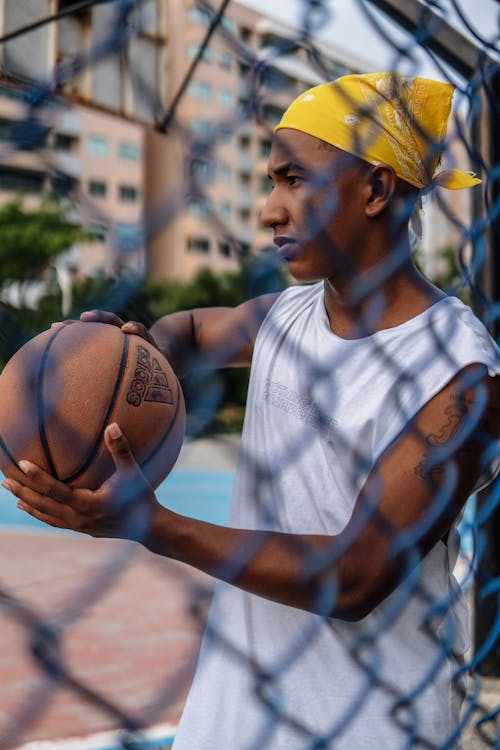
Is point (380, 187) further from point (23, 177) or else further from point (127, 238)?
point (23, 177)

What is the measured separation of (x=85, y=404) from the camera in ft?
3.94

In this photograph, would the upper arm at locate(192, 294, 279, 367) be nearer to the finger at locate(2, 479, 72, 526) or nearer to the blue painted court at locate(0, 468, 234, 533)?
the finger at locate(2, 479, 72, 526)

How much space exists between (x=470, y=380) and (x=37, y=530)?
7.03m

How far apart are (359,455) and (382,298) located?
0.82ft

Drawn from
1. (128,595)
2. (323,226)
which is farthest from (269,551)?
(128,595)

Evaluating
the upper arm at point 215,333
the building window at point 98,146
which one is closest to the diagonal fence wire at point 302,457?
the upper arm at point 215,333

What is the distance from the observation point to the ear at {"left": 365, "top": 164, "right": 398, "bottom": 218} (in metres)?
1.30

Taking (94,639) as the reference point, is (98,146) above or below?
below

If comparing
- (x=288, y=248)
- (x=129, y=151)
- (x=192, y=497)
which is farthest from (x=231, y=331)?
(x=129, y=151)

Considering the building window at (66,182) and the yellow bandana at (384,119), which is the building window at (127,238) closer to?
the building window at (66,182)

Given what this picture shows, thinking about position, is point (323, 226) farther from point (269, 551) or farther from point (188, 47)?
point (188, 47)

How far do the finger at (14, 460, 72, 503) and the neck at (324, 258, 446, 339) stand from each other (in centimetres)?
63

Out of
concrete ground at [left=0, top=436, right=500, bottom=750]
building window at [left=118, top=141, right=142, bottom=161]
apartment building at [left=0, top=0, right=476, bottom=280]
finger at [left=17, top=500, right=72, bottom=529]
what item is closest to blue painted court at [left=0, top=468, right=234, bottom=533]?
concrete ground at [left=0, top=436, right=500, bottom=750]

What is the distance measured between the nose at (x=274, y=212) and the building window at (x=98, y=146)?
41.7 metres
